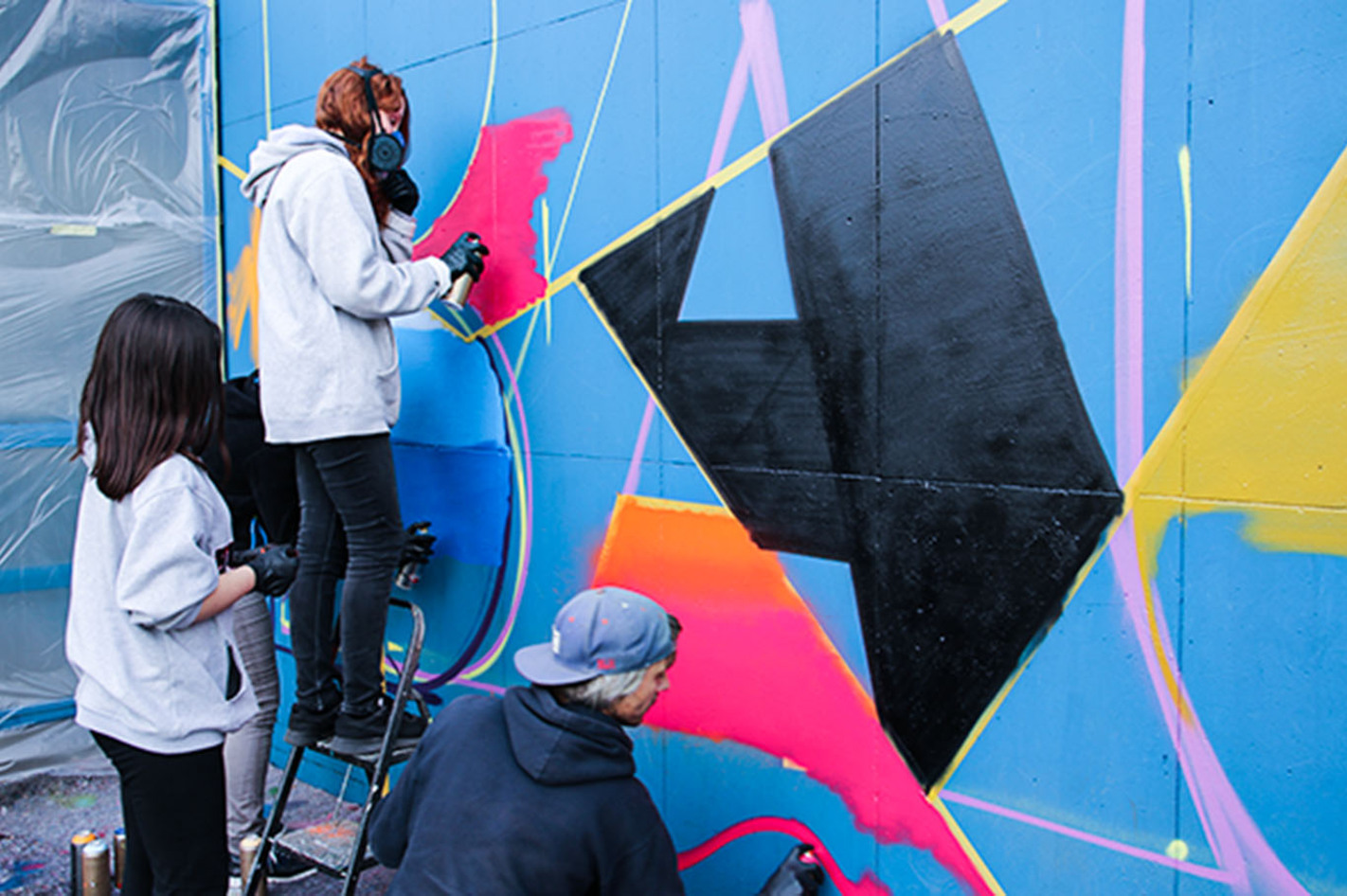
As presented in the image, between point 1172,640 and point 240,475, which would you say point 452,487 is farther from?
point 1172,640

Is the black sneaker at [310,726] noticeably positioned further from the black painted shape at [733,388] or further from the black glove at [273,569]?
the black painted shape at [733,388]

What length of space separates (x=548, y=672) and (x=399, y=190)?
5.90 feet

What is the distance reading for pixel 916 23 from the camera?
7.79ft

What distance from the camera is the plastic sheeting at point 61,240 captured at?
14.8 feet

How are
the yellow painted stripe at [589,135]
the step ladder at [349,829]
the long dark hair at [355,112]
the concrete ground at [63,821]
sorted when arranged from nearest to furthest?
the step ladder at [349,829] → the yellow painted stripe at [589,135] → the long dark hair at [355,112] → the concrete ground at [63,821]

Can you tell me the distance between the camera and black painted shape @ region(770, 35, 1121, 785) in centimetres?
222

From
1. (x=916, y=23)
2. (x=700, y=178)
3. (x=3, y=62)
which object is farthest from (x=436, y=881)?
(x=3, y=62)

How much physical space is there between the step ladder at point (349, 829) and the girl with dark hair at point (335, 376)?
0.06m

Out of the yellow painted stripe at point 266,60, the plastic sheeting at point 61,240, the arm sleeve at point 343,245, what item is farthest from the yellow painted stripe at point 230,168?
the arm sleeve at point 343,245

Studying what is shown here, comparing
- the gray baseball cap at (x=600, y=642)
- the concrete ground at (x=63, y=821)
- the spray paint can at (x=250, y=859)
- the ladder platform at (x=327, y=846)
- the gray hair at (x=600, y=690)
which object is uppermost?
the gray baseball cap at (x=600, y=642)

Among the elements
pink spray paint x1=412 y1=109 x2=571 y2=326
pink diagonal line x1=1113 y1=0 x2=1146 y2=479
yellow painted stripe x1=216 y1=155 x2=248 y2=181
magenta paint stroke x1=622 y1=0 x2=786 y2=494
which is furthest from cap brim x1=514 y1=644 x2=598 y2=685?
yellow painted stripe x1=216 y1=155 x2=248 y2=181

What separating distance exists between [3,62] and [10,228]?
682mm

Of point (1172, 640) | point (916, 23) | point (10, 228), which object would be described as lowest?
point (1172, 640)

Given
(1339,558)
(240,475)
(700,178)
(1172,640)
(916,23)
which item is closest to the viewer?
(1339,558)
